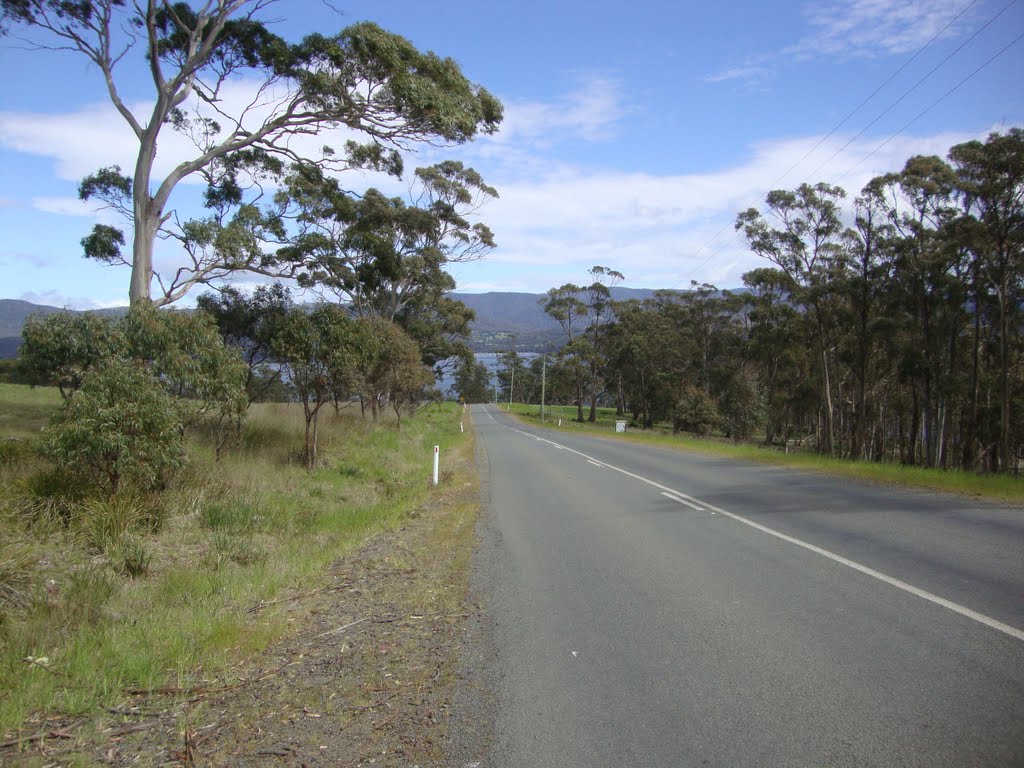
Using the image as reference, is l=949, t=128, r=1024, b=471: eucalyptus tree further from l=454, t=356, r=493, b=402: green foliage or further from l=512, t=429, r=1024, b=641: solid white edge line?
l=454, t=356, r=493, b=402: green foliage

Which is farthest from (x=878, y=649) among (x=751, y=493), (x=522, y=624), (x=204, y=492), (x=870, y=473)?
(x=870, y=473)

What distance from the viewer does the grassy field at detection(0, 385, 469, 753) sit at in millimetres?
4523

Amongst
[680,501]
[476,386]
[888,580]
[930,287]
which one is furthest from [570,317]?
[476,386]

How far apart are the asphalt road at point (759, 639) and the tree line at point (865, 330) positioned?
72.7 feet

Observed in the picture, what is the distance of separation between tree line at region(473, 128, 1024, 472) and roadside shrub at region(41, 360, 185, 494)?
2679cm

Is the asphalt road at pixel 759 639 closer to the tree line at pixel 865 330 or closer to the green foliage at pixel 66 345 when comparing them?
the green foliage at pixel 66 345

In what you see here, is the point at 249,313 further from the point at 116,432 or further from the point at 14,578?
the point at 14,578

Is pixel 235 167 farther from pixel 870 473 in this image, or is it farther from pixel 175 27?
pixel 870 473

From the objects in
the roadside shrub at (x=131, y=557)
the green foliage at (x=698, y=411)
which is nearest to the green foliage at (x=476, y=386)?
the green foliage at (x=698, y=411)

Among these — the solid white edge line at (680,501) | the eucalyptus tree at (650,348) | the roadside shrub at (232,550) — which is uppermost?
the eucalyptus tree at (650,348)

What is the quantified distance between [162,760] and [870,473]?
16.5 metres

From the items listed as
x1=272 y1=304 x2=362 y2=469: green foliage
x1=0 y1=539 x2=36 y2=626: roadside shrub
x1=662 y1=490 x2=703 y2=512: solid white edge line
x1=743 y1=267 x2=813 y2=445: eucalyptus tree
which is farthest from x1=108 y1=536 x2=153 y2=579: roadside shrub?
x1=743 y1=267 x2=813 y2=445: eucalyptus tree

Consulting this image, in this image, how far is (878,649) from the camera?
15.4 ft

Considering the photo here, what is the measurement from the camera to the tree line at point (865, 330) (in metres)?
27.9
